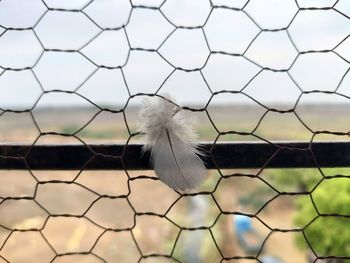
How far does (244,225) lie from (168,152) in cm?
194

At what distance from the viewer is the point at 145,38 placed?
0.59 m

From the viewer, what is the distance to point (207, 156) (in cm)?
50

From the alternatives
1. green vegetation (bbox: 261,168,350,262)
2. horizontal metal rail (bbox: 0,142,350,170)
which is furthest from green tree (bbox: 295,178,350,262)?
horizontal metal rail (bbox: 0,142,350,170)

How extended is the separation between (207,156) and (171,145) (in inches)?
1.4

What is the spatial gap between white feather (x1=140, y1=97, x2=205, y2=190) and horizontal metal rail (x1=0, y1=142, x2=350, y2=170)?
0.01 metres

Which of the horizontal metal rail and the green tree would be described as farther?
the green tree

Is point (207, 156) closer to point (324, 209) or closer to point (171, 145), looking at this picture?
point (171, 145)

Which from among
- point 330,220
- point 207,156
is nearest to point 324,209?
point 330,220

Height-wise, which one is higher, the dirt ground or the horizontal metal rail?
the horizontal metal rail

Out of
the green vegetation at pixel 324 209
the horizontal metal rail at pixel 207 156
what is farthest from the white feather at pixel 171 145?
the green vegetation at pixel 324 209

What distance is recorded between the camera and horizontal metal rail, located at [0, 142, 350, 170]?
49 centimetres

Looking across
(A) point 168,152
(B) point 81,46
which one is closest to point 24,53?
(B) point 81,46

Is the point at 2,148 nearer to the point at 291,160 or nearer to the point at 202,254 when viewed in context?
the point at 291,160

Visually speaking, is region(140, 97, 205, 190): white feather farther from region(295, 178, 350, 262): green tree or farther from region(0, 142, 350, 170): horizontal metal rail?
region(295, 178, 350, 262): green tree
